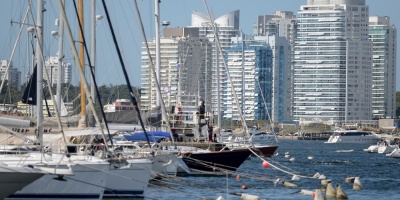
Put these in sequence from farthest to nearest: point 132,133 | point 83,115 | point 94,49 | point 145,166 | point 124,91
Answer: point 124,91 < point 132,133 < point 94,49 < point 83,115 < point 145,166

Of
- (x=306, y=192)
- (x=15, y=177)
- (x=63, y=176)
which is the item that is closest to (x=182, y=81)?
(x=306, y=192)

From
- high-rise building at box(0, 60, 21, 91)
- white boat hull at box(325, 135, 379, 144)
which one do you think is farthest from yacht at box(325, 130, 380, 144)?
high-rise building at box(0, 60, 21, 91)

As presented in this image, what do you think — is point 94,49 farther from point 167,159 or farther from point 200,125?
point 200,125

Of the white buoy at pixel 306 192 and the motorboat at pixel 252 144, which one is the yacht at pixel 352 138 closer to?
the motorboat at pixel 252 144

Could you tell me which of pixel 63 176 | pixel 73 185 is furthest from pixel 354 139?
pixel 63 176

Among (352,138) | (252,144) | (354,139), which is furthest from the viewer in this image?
(352,138)

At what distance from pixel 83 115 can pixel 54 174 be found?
40.9 ft

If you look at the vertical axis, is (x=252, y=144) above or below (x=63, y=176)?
below

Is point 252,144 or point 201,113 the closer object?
point 252,144

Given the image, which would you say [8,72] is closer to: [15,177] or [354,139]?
[15,177]

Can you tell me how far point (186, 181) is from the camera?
4966 cm

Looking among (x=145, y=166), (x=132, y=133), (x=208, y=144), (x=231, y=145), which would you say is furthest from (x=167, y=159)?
(x=231, y=145)

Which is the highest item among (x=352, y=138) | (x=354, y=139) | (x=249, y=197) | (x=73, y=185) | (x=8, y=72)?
(x=8, y=72)

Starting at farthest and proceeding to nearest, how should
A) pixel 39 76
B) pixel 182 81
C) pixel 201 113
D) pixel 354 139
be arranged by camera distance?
pixel 354 139 < pixel 182 81 < pixel 201 113 < pixel 39 76
